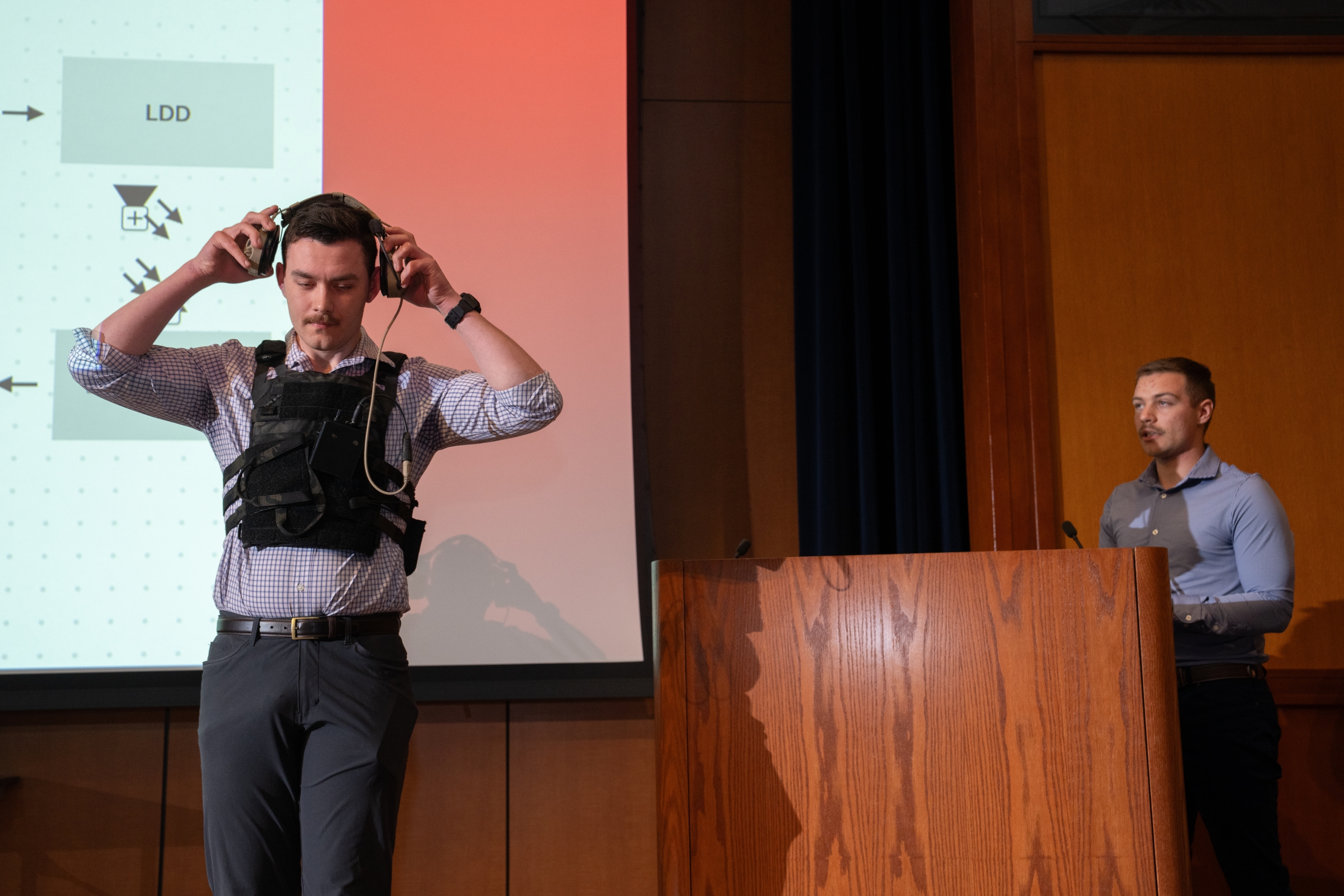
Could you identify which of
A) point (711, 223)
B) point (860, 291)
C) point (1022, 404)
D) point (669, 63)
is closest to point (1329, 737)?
point (1022, 404)

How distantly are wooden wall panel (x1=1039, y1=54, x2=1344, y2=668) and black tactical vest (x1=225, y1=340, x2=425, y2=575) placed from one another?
7.07 feet

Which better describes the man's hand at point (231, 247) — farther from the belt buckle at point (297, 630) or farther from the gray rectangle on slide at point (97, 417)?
the gray rectangle on slide at point (97, 417)

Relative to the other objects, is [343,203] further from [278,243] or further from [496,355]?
[496,355]

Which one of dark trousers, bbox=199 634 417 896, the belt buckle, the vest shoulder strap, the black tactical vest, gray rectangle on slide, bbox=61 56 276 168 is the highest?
gray rectangle on slide, bbox=61 56 276 168

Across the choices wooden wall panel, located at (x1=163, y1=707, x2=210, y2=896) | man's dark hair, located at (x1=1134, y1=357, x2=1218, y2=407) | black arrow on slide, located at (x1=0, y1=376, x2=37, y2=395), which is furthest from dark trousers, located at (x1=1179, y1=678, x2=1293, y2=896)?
black arrow on slide, located at (x1=0, y1=376, x2=37, y2=395)

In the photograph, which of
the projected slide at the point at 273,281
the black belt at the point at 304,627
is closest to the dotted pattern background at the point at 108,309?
the projected slide at the point at 273,281

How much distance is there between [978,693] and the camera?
5.24 feet

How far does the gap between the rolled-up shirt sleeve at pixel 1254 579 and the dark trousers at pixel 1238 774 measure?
0.49ft

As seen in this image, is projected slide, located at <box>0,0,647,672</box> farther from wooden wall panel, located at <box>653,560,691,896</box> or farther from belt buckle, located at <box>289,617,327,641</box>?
belt buckle, located at <box>289,617,327,641</box>

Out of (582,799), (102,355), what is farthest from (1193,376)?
(102,355)

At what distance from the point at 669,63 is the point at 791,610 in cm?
214

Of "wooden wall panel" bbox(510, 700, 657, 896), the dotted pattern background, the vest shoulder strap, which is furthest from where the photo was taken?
"wooden wall panel" bbox(510, 700, 657, 896)

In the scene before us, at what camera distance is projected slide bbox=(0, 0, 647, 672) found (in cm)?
255

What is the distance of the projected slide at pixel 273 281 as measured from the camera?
2.55 meters
